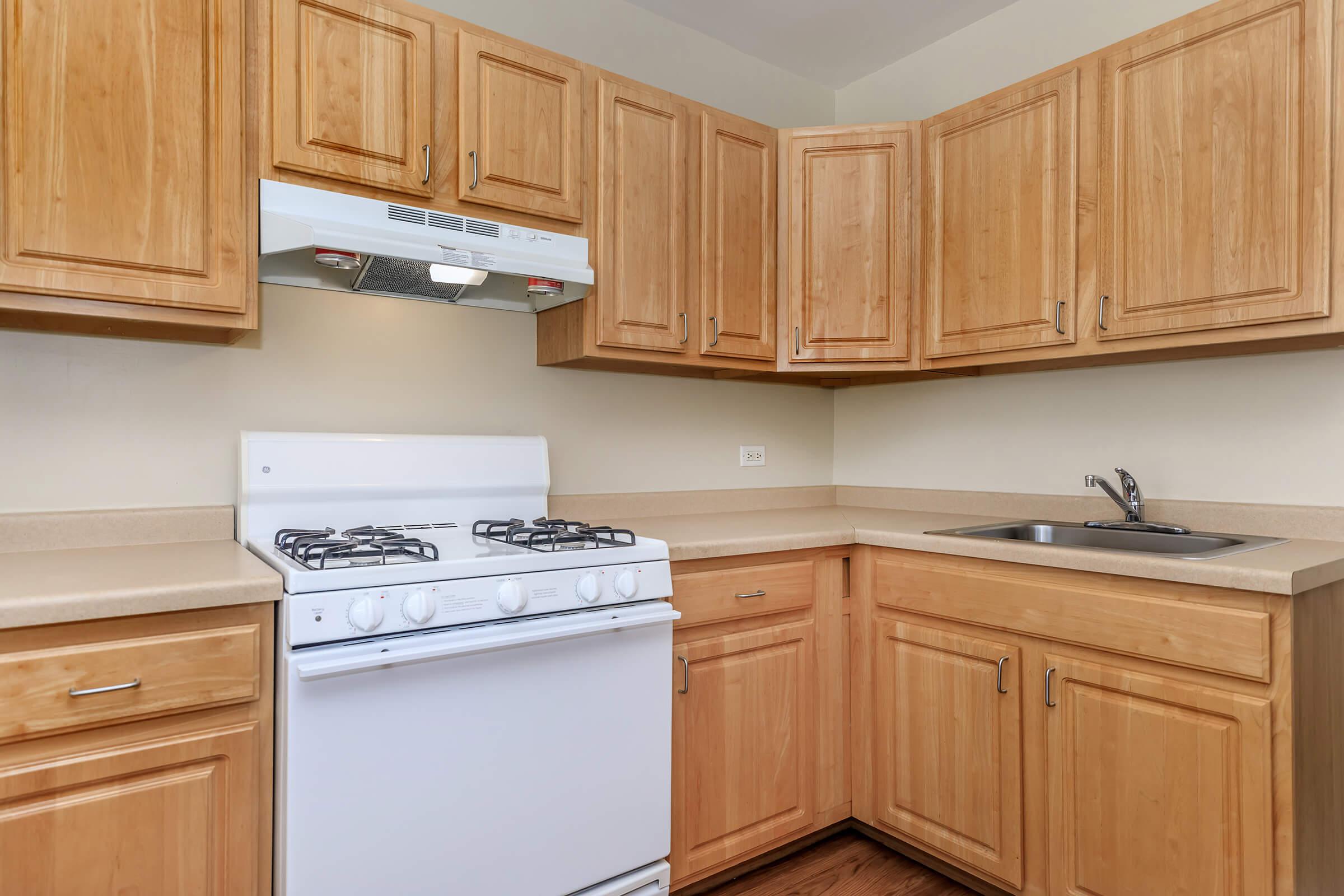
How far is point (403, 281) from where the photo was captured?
6.40 feet

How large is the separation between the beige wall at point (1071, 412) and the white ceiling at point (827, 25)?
0.24ft

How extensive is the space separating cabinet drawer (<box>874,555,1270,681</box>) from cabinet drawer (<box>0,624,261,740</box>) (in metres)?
1.57

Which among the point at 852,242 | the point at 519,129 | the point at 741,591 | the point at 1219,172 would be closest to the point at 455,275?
the point at 519,129

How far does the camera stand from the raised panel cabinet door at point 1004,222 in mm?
2018

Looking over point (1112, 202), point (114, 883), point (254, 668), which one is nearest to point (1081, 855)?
point (1112, 202)

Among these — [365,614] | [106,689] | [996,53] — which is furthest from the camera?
[996,53]

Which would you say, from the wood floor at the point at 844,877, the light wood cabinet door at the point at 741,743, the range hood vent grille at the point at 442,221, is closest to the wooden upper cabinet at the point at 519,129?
the range hood vent grille at the point at 442,221

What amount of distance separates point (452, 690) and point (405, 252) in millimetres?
954

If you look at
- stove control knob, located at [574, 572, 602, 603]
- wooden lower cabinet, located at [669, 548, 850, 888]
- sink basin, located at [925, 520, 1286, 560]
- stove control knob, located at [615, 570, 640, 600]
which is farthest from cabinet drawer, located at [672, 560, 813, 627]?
sink basin, located at [925, 520, 1286, 560]

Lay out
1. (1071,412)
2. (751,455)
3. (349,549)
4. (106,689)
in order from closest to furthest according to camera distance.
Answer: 1. (106,689)
2. (349,549)
3. (1071,412)
4. (751,455)

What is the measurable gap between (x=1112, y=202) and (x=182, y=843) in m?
2.43

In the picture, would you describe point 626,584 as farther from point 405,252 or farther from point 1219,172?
point 1219,172

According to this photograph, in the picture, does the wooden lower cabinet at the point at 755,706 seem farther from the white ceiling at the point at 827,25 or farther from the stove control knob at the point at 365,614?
the white ceiling at the point at 827,25

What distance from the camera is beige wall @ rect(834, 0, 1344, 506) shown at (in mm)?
1905
